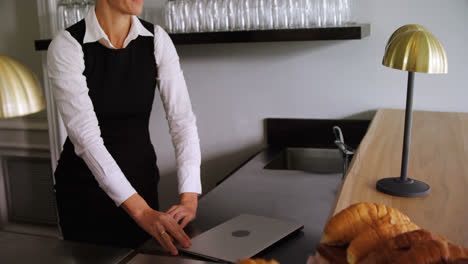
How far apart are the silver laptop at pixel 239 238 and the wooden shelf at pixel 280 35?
1.02 meters

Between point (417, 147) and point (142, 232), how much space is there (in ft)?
3.65

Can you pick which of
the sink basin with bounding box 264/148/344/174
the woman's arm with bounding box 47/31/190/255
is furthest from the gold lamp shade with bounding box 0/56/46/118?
the sink basin with bounding box 264/148/344/174

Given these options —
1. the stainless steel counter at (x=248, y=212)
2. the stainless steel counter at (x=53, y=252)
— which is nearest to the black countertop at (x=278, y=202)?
the stainless steel counter at (x=248, y=212)

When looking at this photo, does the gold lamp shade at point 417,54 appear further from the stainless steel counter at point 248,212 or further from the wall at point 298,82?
the wall at point 298,82

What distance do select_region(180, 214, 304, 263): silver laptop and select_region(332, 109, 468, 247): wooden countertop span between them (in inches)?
8.4

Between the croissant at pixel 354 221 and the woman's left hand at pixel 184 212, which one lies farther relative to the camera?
the woman's left hand at pixel 184 212

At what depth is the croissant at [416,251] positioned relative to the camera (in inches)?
21.5

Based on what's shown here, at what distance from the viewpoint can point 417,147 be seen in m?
1.63

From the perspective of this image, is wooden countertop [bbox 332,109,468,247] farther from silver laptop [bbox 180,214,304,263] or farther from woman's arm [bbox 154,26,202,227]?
woman's arm [bbox 154,26,202,227]

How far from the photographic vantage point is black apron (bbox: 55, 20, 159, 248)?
173cm

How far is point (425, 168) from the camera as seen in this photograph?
4.48ft

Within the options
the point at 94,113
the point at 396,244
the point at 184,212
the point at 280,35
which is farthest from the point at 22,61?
the point at 396,244

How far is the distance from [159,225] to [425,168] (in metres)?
0.81

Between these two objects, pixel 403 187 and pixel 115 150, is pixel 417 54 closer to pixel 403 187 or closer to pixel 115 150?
pixel 403 187
